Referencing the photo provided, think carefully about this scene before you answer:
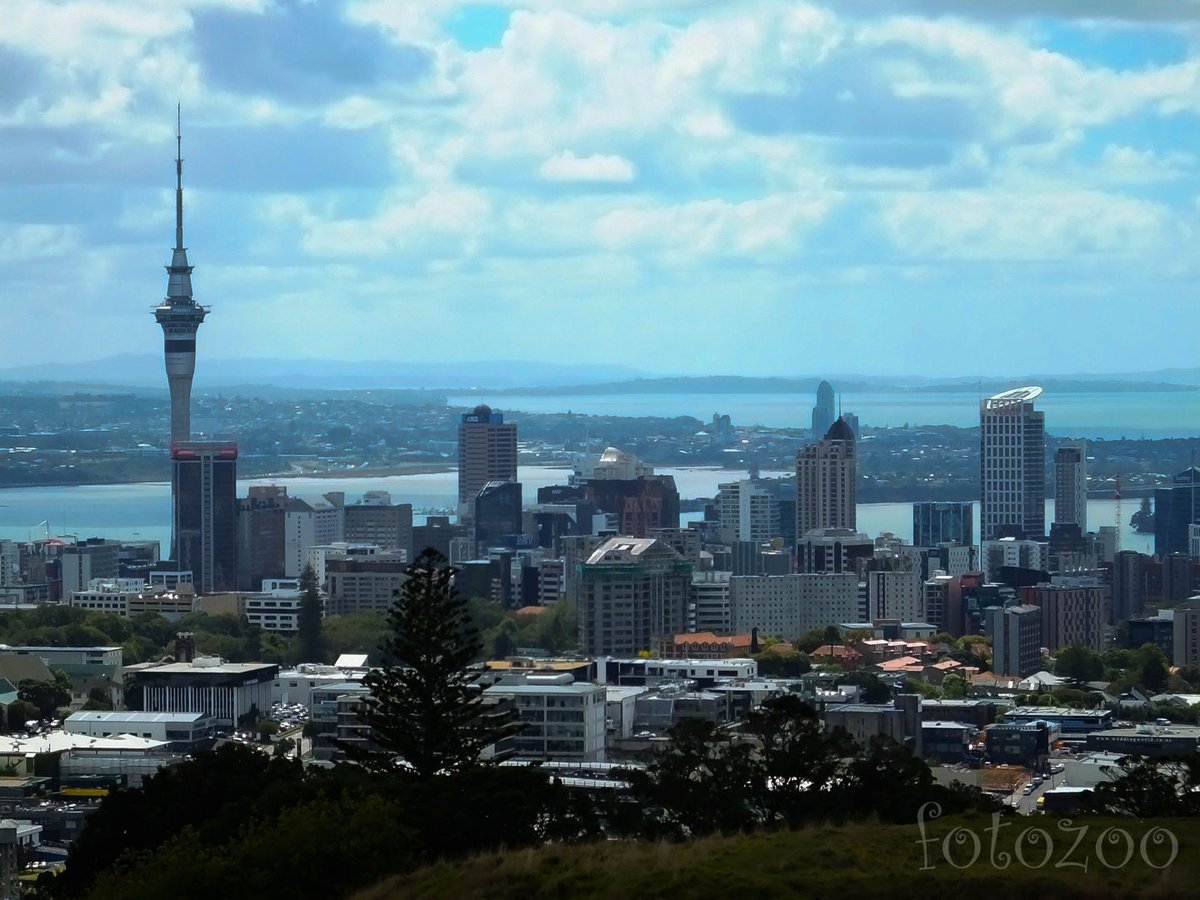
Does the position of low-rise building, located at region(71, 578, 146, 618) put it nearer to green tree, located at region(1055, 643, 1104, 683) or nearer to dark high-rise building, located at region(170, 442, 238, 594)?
dark high-rise building, located at region(170, 442, 238, 594)

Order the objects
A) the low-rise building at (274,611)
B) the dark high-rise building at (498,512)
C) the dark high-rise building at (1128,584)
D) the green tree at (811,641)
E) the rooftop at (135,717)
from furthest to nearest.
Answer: the dark high-rise building at (498,512)
the dark high-rise building at (1128,584)
the low-rise building at (274,611)
the green tree at (811,641)
the rooftop at (135,717)

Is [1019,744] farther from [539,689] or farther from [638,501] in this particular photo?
[638,501]

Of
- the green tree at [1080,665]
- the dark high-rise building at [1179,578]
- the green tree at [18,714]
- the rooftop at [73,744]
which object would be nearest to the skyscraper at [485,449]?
the dark high-rise building at [1179,578]

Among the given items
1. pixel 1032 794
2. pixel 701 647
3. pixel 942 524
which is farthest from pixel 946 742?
pixel 942 524

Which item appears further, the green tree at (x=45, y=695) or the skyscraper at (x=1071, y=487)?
the skyscraper at (x=1071, y=487)

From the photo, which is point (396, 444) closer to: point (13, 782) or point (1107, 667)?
point (1107, 667)

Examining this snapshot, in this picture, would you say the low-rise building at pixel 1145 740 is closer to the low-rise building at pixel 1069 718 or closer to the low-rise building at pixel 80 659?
the low-rise building at pixel 1069 718

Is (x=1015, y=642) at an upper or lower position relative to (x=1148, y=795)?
lower
